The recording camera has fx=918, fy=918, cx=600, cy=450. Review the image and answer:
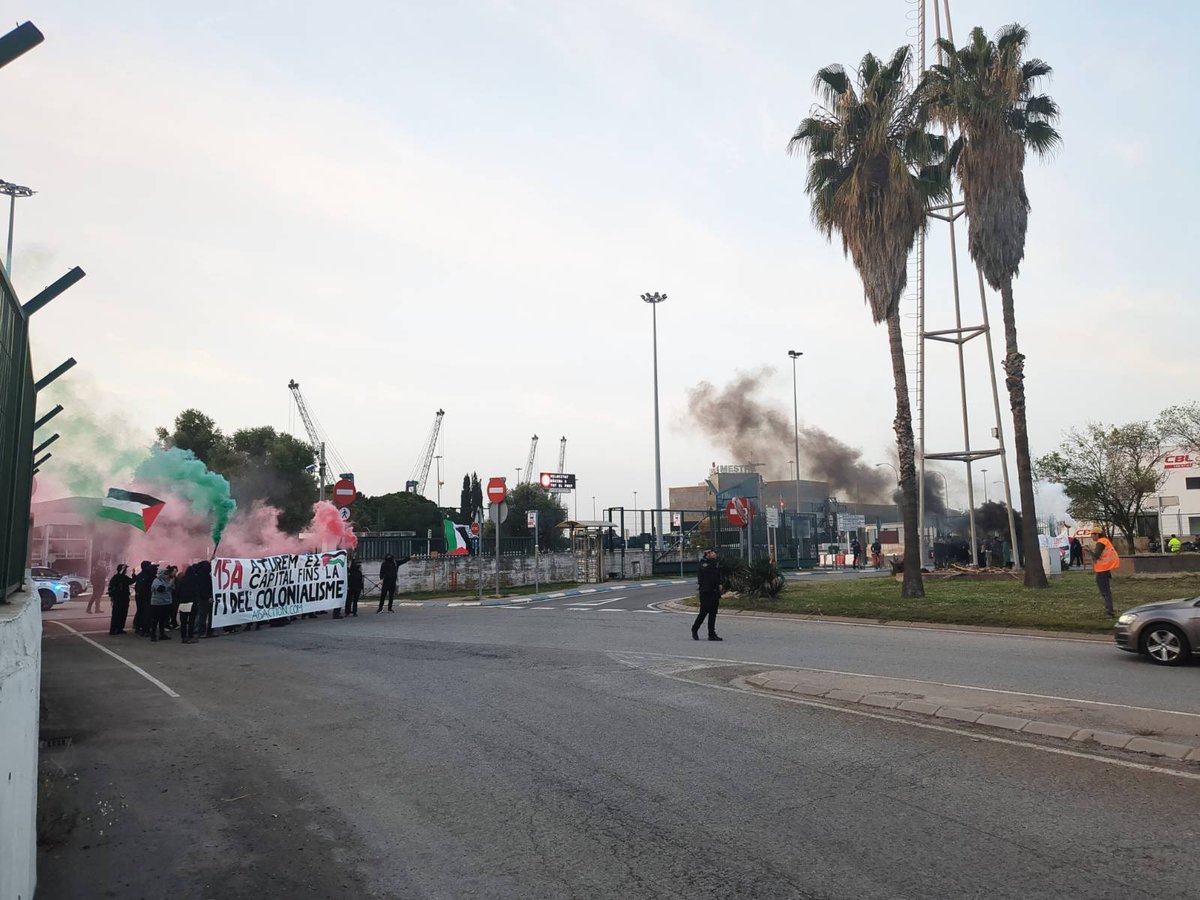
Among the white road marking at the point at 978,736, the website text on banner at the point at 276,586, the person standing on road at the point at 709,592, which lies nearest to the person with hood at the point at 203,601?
the website text on banner at the point at 276,586

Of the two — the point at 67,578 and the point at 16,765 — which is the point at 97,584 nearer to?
the point at 67,578

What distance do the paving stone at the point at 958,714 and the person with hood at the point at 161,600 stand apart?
15750mm

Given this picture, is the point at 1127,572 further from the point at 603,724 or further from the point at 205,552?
the point at 205,552

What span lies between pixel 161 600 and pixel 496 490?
11909mm

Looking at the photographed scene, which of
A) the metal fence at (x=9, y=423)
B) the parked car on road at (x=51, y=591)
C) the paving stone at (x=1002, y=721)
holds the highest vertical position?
the metal fence at (x=9, y=423)

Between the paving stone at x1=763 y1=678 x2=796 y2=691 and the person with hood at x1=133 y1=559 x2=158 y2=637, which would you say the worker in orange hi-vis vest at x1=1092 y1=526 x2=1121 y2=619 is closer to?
the paving stone at x1=763 y1=678 x2=796 y2=691

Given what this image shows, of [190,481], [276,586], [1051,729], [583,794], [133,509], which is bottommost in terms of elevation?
[583,794]

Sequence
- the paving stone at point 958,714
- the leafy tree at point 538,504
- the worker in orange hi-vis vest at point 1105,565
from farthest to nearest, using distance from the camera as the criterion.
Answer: the leafy tree at point 538,504 → the worker in orange hi-vis vest at point 1105,565 → the paving stone at point 958,714

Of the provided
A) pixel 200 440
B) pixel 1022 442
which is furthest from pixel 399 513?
pixel 1022 442

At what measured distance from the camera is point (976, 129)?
2384cm

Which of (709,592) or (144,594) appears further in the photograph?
(144,594)

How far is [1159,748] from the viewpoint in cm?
713

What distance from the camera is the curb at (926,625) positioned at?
622 inches

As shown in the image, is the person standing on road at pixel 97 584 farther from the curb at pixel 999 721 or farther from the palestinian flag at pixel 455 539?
the curb at pixel 999 721
